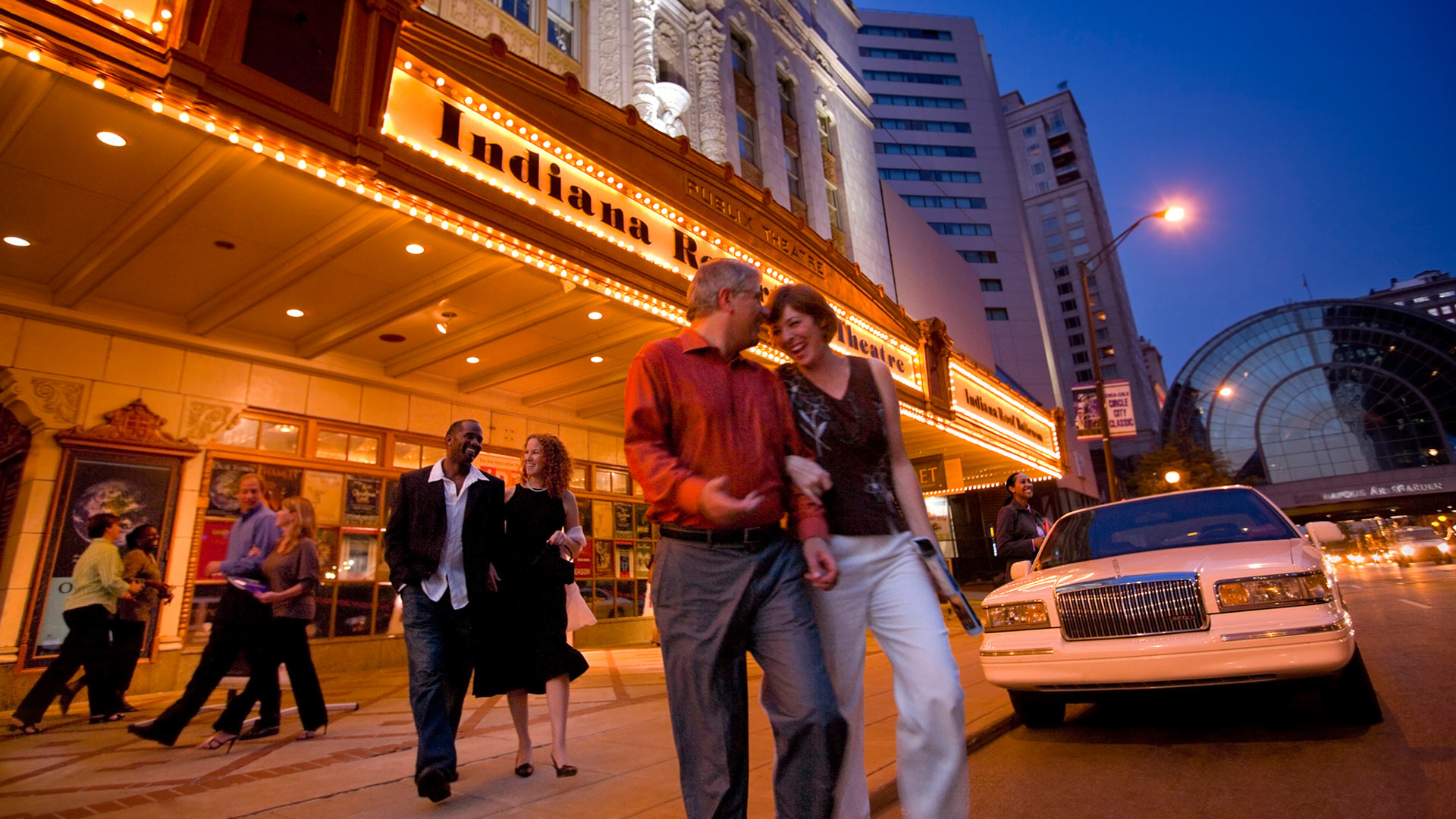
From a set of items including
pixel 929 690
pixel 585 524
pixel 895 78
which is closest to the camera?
pixel 929 690

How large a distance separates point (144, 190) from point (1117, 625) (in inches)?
298

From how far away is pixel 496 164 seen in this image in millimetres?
6637

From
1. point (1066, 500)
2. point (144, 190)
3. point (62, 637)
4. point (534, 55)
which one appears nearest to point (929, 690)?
point (144, 190)

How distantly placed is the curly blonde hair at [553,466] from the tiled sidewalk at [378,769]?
152cm

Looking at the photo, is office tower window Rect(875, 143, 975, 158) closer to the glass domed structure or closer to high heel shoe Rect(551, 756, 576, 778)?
the glass domed structure

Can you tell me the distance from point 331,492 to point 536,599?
7113mm

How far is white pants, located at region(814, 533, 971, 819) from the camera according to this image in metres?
2.03

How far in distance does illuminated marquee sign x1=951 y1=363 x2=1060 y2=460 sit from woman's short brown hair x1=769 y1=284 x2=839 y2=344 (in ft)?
48.3

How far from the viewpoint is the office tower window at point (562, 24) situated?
13883mm

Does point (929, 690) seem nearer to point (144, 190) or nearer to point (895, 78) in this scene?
point (144, 190)

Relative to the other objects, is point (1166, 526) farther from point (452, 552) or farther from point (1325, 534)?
point (452, 552)

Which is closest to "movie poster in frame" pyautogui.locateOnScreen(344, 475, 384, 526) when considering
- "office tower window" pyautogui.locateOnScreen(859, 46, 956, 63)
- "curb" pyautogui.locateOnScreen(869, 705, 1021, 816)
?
"curb" pyautogui.locateOnScreen(869, 705, 1021, 816)

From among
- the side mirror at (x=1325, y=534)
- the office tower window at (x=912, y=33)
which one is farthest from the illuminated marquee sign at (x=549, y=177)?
the office tower window at (x=912, y=33)

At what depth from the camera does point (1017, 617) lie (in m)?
4.40
